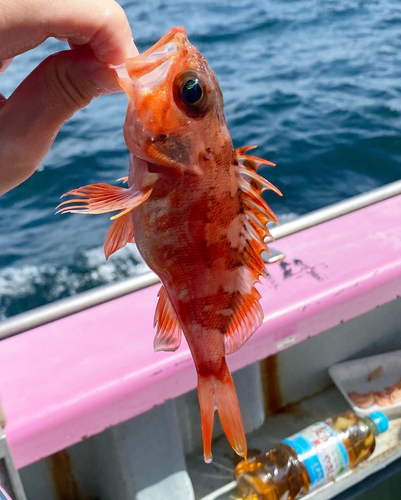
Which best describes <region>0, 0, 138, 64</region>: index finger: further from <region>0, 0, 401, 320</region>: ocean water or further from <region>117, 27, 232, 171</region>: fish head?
<region>0, 0, 401, 320</region>: ocean water

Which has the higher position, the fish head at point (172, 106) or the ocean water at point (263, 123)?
the fish head at point (172, 106)

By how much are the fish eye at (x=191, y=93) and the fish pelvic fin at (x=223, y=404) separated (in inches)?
18.9

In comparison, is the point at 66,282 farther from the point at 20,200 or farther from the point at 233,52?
the point at 233,52

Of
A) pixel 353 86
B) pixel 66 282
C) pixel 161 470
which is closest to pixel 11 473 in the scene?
pixel 161 470

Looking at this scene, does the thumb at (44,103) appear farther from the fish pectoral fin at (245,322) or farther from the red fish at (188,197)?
the fish pectoral fin at (245,322)

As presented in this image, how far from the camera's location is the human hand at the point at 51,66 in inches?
40.3

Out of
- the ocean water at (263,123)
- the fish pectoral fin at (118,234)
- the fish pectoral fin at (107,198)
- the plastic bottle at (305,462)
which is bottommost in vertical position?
the plastic bottle at (305,462)

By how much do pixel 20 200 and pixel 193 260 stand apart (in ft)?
16.5

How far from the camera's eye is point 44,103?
1.26m

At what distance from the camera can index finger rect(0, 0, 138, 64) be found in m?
1.01

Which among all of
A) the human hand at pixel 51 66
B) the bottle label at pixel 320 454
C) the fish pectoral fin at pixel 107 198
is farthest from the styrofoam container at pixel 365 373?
the fish pectoral fin at pixel 107 198

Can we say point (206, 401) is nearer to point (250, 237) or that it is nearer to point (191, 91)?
point (250, 237)

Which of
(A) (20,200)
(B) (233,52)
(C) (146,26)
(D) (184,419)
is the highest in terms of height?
(C) (146,26)

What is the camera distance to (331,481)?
2.33 metres
